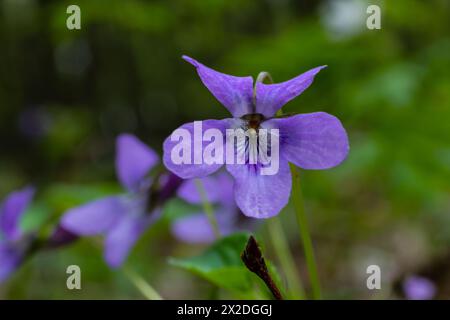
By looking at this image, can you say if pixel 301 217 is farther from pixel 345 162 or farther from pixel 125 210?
pixel 345 162

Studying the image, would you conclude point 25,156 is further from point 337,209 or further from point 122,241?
point 122,241

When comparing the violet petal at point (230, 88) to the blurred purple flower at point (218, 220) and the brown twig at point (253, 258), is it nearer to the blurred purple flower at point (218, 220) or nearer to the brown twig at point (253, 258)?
the brown twig at point (253, 258)

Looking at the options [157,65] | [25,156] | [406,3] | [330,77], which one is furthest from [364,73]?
[25,156]

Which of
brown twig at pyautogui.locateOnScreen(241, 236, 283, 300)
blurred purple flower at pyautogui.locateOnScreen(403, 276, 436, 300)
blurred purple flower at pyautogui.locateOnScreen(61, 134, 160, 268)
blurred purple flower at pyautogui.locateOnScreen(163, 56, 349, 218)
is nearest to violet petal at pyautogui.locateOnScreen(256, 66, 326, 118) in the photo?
blurred purple flower at pyautogui.locateOnScreen(163, 56, 349, 218)

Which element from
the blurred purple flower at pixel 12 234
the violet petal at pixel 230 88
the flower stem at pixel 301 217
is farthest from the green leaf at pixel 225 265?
the blurred purple flower at pixel 12 234

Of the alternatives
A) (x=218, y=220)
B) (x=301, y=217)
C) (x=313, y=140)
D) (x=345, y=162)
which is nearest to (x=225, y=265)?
(x=301, y=217)
